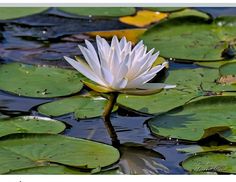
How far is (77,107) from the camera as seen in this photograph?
2.29m

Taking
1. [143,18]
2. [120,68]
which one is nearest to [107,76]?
[120,68]

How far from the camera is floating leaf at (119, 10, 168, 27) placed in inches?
125

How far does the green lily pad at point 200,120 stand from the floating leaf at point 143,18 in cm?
94

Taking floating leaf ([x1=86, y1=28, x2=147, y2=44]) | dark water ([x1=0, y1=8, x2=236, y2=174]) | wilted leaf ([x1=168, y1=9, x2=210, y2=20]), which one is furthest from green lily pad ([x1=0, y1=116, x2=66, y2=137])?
wilted leaf ([x1=168, y1=9, x2=210, y2=20])

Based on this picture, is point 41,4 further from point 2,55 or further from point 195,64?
point 195,64


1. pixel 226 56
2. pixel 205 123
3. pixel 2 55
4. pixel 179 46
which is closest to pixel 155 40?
pixel 179 46

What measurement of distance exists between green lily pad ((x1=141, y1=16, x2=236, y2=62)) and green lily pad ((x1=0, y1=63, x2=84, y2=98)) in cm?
41

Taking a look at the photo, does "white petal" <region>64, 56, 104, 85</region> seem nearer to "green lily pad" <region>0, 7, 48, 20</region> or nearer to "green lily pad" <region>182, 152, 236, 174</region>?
"green lily pad" <region>182, 152, 236, 174</region>

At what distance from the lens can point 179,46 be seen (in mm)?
2816

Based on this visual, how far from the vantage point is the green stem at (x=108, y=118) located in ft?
6.95

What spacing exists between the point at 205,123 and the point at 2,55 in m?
0.90

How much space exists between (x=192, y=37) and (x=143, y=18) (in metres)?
0.37

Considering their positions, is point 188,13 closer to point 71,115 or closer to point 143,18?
point 143,18

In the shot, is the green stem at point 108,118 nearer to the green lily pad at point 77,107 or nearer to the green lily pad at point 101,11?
the green lily pad at point 77,107
